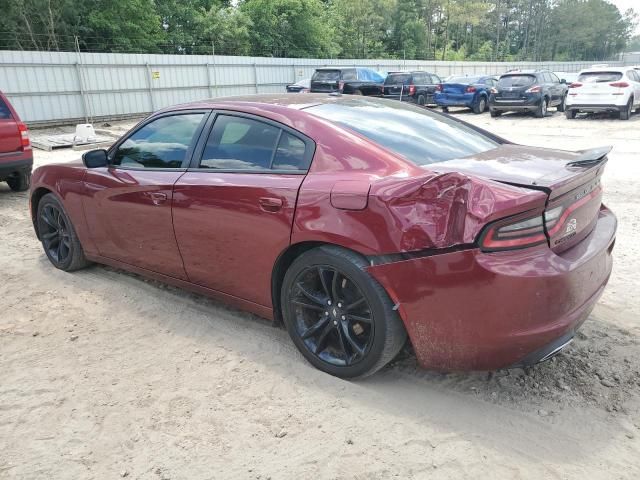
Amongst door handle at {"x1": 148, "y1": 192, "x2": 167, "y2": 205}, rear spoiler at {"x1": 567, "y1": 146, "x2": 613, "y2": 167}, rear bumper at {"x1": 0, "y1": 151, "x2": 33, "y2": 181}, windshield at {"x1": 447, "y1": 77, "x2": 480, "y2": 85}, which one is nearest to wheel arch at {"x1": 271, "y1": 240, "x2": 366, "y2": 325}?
door handle at {"x1": 148, "y1": 192, "x2": 167, "y2": 205}

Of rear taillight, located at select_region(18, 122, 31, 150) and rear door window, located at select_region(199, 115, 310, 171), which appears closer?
rear door window, located at select_region(199, 115, 310, 171)

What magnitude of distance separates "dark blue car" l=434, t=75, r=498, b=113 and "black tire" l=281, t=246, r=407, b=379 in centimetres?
1938

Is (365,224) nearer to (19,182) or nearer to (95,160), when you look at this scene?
(95,160)

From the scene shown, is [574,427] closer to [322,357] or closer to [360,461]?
[360,461]

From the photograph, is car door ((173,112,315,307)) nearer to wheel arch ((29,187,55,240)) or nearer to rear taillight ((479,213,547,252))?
rear taillight ((479,213,547,252))

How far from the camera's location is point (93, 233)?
4.43 metres

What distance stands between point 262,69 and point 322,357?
78.3 ft

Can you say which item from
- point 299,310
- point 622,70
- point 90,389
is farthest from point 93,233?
point 622,70

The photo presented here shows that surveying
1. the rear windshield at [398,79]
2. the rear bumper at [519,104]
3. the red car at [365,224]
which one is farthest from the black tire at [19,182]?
the rear windshield at [398,79]

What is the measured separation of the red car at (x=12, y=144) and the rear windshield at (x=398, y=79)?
1603 cm

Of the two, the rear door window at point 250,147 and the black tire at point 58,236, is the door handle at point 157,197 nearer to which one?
the rear door window at point 250,147

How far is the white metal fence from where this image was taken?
1692 cm

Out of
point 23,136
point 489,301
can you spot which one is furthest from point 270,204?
point 23,136

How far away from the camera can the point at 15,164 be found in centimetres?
791
